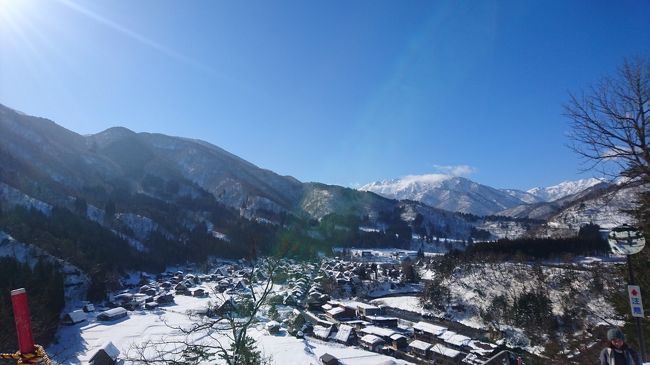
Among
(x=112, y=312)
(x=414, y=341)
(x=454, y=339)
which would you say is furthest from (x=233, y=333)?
(x=112, y=312)

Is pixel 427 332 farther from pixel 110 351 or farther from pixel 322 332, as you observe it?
pixel 110 351

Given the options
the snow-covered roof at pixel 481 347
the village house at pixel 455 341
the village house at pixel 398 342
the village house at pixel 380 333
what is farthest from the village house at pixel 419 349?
the snow-covered roof at pixel 481 347

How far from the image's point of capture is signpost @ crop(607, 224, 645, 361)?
7141 mm

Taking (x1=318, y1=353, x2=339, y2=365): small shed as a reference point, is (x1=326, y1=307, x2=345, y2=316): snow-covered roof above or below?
above

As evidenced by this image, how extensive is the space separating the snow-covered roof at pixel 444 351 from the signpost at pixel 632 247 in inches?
1529

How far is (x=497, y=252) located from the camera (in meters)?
91.4

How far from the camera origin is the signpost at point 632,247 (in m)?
7.14

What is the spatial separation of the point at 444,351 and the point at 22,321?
4685cm

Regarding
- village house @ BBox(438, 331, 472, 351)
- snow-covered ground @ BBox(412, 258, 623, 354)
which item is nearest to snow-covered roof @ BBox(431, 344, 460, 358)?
village house @ BBox(438, 331, 472, 351)

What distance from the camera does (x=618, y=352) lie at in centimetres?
609

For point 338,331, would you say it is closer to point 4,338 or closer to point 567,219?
point 4,338

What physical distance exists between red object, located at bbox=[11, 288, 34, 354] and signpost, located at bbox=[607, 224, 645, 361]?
928 centimetres

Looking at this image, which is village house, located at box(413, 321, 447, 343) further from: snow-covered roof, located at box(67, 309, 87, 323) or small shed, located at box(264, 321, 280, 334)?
snow-covered roof, located at box(67, 309, 87, 323)

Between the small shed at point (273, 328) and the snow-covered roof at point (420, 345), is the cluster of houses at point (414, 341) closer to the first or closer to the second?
the snow-covered roof at point (420, 345)
